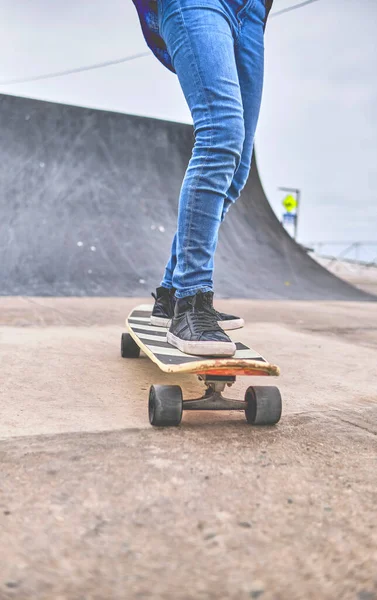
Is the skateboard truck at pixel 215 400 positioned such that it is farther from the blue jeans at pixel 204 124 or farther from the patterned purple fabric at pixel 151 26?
the patterned purple fabric at pixel 151 26

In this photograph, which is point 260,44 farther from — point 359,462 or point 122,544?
point 122,544

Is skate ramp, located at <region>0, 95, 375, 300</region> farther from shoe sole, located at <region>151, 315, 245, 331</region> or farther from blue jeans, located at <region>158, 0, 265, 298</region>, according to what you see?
blue jeans, located at <region>158, 0, 265, 298</region>

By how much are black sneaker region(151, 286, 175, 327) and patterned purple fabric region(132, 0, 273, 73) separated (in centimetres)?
84

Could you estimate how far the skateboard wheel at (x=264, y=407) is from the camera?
4.10 feet

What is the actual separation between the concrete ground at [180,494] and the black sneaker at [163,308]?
9.7 inches

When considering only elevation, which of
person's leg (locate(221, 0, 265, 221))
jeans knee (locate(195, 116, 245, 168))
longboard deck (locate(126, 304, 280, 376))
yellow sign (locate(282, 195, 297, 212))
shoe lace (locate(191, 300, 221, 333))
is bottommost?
longboard deck (locate(126, 304, 280, 376))

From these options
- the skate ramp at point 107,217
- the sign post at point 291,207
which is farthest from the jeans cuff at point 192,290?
the sign post at point 291,207

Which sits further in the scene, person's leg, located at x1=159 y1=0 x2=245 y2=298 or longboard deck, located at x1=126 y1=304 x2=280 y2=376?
person's leg, located at x1=159 y1=0 x2=245 y2=298

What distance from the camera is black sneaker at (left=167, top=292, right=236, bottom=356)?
1.32m

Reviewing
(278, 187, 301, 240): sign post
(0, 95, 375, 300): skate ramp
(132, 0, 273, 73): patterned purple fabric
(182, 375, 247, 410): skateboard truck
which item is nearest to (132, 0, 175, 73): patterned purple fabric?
(132, 0, 273, 73): patterned purple fabric

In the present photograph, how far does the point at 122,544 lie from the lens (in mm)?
695

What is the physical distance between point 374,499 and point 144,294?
446 centimetres

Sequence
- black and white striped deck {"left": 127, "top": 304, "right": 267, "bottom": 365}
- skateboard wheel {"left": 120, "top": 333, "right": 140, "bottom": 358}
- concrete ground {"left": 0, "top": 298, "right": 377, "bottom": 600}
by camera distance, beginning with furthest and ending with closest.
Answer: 1. skateboard wheel {"left": 120, "top": 333, "right": 140, "bottom": 358}
2. black and white striped deck {"left": 127, "top": 304, "right": 267, "bottom": 365}
3. concrete ground {"left": 0, "top": 298, "right": 377, "bottom": 600}

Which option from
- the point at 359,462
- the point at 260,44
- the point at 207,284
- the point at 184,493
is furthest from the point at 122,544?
the point at 260,44
